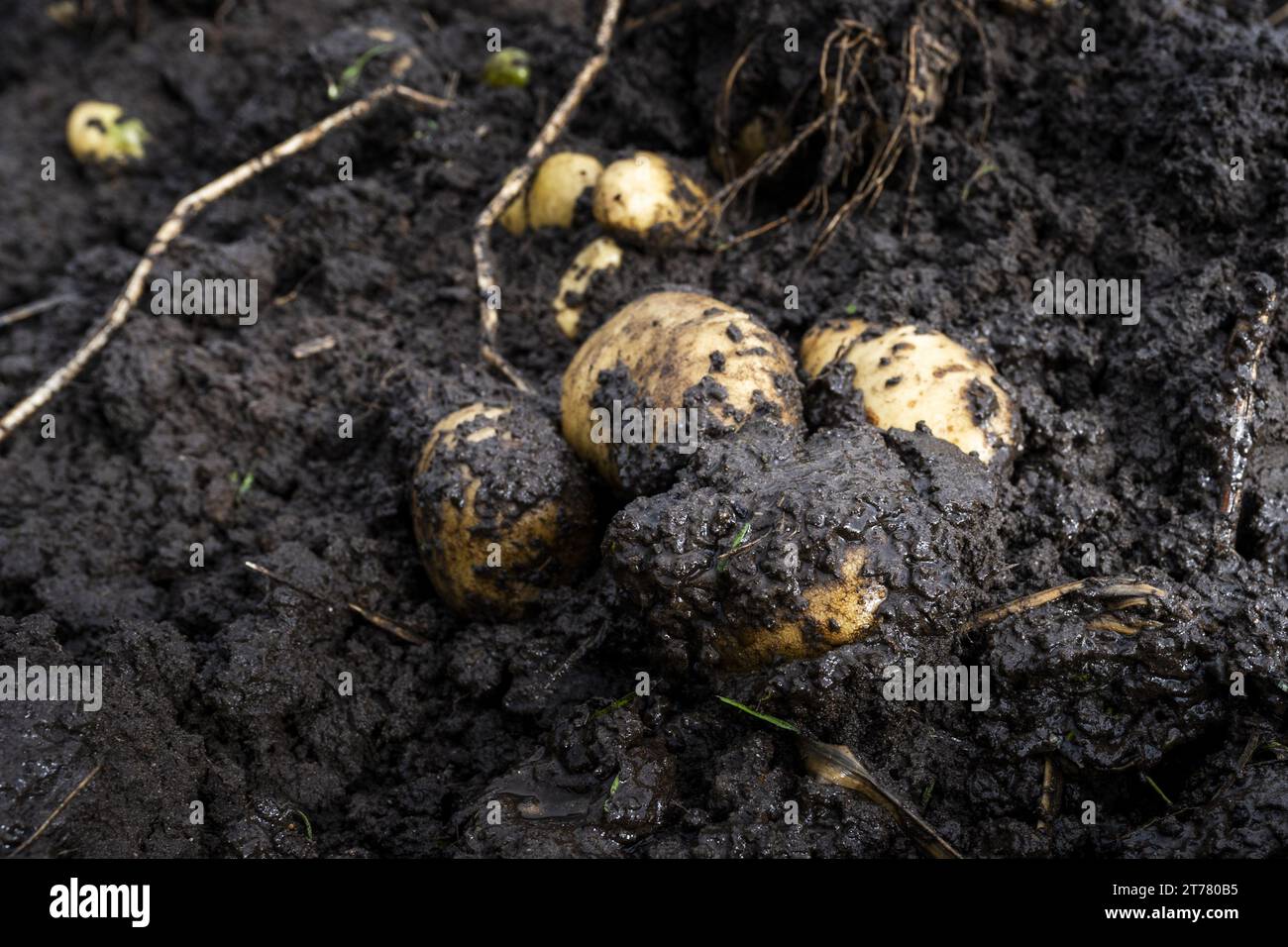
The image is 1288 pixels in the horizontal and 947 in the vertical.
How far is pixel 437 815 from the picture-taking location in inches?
111

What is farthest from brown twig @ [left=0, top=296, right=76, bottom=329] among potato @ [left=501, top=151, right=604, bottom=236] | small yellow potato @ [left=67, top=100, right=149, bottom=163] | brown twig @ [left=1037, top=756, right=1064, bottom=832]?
brown twig @ [left=1037, top=756, right=1064, bottom=832]

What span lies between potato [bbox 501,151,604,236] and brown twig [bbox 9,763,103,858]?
8.64ft

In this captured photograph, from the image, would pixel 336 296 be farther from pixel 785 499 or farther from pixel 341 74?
pixel 785 499

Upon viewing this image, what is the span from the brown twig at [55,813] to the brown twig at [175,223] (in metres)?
2.03

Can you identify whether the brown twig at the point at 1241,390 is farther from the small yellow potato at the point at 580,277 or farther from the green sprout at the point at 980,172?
the small yellow potato at the point at 580,277

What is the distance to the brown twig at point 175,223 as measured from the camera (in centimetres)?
406

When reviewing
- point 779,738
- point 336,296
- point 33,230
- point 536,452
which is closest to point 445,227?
point 336,296

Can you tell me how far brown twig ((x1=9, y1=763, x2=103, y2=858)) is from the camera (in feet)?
7.70

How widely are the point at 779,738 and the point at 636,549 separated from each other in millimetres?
590

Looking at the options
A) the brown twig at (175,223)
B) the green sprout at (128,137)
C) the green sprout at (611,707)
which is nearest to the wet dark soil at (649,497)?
the green sprout at (611,707)

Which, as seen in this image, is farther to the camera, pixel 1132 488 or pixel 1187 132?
pixel 1187 132

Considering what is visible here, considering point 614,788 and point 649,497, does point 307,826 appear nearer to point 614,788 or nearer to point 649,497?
point 614,788

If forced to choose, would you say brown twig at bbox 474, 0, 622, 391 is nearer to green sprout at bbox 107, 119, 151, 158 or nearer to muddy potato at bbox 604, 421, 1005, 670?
muddy potato at bbox 604, 421, 1005, 670

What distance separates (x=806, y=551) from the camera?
2.60 m
